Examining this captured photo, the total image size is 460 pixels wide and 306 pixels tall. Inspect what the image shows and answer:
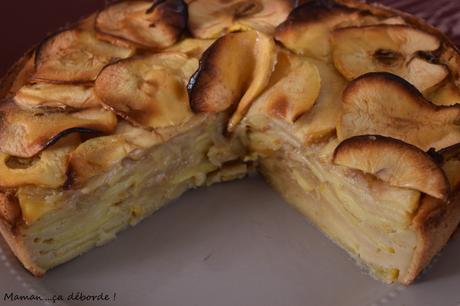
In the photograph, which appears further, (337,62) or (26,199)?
(337,62)

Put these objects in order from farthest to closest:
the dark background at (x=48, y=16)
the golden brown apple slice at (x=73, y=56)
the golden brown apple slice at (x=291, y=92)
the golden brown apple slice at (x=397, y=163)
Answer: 1. the dark background at (x=48, y=16)
2. the golden brown apple slice at (x=73, y=56)
3. the golden brown apple slice at (x=291, y=92)
4. the golden brown apple slice at (x=397, y=163)

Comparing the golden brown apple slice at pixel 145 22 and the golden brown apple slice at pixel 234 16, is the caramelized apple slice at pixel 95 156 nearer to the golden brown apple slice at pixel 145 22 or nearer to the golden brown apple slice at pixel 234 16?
the golden brown apple slice at pixel 145 22

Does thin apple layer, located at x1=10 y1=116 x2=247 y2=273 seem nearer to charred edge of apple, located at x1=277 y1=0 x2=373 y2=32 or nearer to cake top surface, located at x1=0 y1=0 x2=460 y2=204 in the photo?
cake top surface, located at x1=0 y1=0 x2=460 y2=204

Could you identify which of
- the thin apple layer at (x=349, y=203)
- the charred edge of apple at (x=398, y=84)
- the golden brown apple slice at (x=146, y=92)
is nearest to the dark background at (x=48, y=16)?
the golden brown apple slice at (x=146, y=92)

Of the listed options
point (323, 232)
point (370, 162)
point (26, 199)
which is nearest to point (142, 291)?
point (26, 199)

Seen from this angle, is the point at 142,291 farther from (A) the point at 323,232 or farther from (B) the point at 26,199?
(A) the point at 323,232

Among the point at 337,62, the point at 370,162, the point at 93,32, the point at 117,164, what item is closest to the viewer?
the point at 370,162
